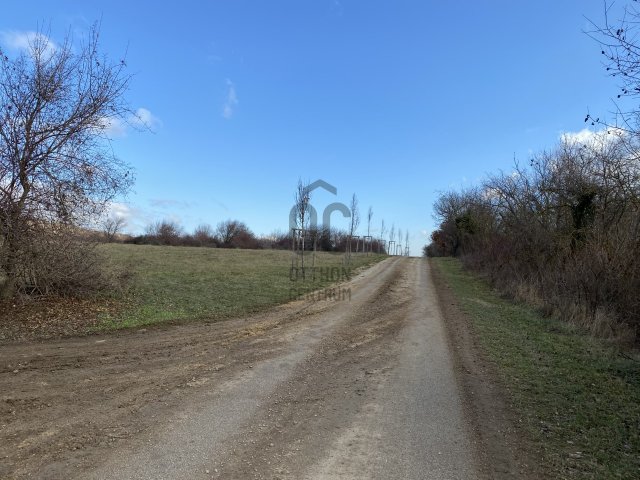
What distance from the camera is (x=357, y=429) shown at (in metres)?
4.58

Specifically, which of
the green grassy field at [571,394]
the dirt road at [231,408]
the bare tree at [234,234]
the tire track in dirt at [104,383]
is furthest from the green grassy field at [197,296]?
the bare tree at [234,234]

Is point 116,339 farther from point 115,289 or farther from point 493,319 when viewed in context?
point 493,319

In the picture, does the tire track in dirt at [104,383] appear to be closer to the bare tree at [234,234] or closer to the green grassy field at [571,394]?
the green grassy field at [571,394]

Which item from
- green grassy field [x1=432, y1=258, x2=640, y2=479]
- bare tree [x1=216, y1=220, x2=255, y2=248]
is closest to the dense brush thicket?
green grassy field [x1=432, y1=258, x2=640, y2=479]

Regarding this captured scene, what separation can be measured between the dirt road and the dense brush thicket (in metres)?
5.65

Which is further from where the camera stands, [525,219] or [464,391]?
[525,219]

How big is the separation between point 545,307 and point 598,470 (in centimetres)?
1035

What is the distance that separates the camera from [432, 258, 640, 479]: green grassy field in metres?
4.14

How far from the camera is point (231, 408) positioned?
4996 mm

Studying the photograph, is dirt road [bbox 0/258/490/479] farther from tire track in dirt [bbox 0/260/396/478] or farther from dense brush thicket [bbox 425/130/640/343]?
dense brush thicket [bbox 425/130/640/343]

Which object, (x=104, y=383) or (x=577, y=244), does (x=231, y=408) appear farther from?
(x=577, y=244)

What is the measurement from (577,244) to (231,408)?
1758cm

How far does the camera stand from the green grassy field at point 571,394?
13.6 feet

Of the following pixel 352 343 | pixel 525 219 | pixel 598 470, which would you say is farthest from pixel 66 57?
pixel 525 219
